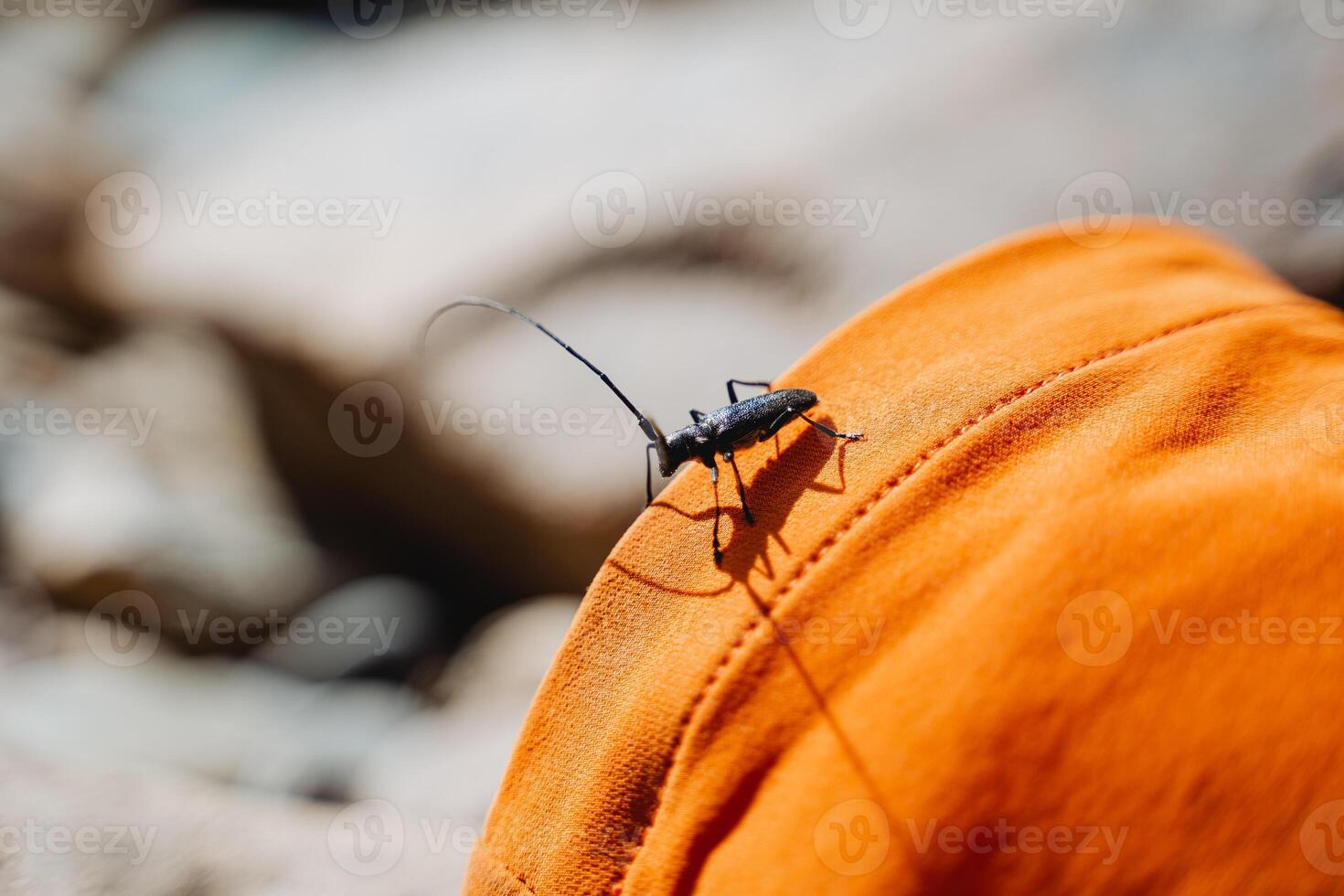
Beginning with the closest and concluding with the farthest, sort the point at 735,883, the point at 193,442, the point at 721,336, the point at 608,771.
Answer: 1. the point at 735,883
2. the point at 608,771
3. the point at 721,336
4. the point at 193,442

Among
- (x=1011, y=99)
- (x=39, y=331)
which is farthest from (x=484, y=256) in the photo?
(x=39, y=331)

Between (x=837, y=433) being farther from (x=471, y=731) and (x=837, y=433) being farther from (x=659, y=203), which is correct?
(x=659, y=203)

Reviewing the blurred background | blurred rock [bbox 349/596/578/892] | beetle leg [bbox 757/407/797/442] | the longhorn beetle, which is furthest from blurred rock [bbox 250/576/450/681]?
beetle leg [bbox 757/407/797/442]

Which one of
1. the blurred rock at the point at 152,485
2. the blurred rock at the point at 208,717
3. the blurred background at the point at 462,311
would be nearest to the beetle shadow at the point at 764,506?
the blurred background at the point at 462,311

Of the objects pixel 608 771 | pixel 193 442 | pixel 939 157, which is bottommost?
Result: pixel 608 771

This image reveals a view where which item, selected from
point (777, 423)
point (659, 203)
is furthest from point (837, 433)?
point (659, 203)

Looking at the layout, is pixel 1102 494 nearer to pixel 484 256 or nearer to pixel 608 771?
pixel 608 771

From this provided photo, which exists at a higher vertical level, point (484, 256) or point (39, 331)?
point (39, 331)

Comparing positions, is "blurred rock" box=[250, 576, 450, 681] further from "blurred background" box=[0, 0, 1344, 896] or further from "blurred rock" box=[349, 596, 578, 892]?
"blurred rock" box=[349, 596, 578, 892]
